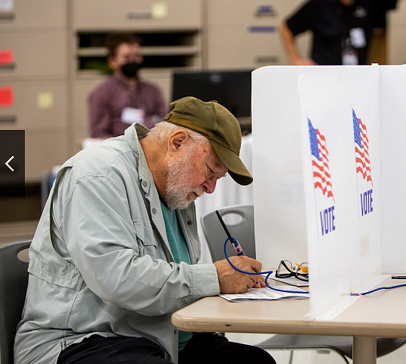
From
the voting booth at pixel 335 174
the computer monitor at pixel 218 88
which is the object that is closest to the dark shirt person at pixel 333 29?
the computer monitor at pixel 218 88

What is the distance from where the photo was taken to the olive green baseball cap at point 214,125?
4.73ft

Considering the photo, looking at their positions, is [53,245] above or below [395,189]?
below

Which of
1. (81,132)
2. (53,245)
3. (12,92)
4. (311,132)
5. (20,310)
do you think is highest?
(12,92)

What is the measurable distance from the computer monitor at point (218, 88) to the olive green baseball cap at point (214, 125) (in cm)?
188

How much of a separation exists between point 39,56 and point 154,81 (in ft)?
3.14

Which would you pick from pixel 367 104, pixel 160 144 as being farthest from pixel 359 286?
pixel 160 144

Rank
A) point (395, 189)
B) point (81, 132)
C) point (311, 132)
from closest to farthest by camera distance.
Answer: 1. point (311, 132)
2. point (395, 189)
3. point (81, 132)

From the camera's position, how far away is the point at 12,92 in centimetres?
484

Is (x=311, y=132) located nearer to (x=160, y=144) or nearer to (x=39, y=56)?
(x=160, y=144)

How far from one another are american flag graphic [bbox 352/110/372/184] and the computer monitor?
1.95 metres

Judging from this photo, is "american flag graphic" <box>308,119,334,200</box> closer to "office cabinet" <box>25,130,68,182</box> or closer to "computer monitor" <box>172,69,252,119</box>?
"computer monitor" <box>172,69,252,119</box>

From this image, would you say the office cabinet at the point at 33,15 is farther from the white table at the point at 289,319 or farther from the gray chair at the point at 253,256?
the white table at the point at 289,319

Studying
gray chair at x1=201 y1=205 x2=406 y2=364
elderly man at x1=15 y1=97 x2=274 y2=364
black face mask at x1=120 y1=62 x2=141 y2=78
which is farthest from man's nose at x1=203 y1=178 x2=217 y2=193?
black face mask at x1=120 y1=62 x2=141 y2=78

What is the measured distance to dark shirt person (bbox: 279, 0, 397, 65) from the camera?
455 centimetres
